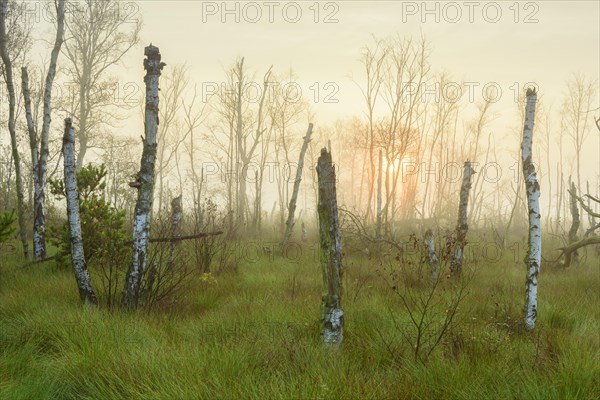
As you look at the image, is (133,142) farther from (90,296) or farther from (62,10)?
(90,296)

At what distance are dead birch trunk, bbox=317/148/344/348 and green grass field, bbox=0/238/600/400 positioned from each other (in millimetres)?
299

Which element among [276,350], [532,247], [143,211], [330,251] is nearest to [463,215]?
[532,247]

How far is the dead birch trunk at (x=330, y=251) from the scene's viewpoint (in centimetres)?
479

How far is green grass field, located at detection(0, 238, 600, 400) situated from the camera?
3.44 meters

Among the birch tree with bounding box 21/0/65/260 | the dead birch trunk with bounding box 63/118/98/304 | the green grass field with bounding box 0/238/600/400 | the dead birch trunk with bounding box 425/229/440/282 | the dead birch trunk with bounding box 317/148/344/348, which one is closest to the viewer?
the green grass field with bounding box 0/238/600/400

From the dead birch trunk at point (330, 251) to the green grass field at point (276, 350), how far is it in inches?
11.8

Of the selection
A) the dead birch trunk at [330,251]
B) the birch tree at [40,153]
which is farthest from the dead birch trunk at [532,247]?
the birch tree at [40,153]

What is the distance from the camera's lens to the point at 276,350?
431 centimetres

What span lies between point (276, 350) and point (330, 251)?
123cm

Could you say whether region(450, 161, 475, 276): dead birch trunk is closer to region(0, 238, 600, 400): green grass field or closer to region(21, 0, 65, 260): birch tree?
region(0, 238, 600, 400): green grass field

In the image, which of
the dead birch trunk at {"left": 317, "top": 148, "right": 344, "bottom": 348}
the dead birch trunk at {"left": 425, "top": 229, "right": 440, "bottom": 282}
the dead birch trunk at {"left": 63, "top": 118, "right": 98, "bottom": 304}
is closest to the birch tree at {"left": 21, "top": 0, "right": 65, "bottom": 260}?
the dead birch trunk at {"left": 63, "top": 118, "right": 98, "bottom": 304}

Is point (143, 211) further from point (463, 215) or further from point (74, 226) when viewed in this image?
point (463, 215)

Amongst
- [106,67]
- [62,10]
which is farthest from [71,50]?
[62,10]

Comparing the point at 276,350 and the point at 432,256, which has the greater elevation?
the point at 432,256
